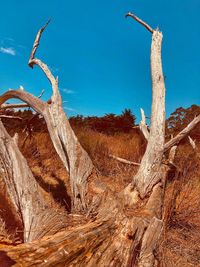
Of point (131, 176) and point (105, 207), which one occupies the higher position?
point (131, 176)

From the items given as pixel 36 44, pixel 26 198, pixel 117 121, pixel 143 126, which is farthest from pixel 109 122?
pixel 26 198

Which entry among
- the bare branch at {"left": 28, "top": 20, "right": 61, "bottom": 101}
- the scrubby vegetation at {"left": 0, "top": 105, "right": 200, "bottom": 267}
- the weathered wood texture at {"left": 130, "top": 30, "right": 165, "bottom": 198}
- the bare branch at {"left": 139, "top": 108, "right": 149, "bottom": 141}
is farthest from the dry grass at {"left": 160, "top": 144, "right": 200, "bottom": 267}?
the bare branch at {"left": 28, "top": 20, "right": 61, "bottom": 101}

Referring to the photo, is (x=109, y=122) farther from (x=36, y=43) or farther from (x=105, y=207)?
(x=105, y=207)

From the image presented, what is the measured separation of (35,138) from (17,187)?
12.6ft

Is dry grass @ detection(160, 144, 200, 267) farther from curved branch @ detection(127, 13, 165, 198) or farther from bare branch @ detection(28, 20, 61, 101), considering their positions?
bare branch @ detection(28, 20, 61, 101)

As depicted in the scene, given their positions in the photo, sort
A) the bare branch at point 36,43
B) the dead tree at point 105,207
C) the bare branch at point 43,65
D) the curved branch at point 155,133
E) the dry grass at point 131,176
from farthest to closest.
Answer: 1. the bare branch at point 36,43
2. the bare branch at point 43,65
3. the curved branch at point 155,133
4. the dry grass at point 131,176
5. the dead tree at point 105,207

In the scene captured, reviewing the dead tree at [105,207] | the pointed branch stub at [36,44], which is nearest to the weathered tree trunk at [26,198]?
the dead tree at [105,207]

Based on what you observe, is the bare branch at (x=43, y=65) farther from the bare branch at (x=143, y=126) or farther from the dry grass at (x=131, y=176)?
the bare branch at (x=143, y=126)

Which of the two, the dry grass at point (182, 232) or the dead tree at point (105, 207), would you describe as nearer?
the dead tree at point (105, 207)

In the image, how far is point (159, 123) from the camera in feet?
18.3

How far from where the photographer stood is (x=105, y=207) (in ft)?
14.5

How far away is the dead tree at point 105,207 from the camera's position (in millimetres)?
3080

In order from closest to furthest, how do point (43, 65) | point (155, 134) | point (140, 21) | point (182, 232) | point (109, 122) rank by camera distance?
point (182, 232) < point (155, 134) < point (140, 21) < point (43, 65) < point (109, 122)

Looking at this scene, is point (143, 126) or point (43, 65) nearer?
point (43, 65)
